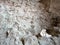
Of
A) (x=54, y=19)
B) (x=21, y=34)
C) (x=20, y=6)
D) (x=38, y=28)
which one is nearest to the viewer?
(x=21, y=34)

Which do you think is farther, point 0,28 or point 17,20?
point 17,20

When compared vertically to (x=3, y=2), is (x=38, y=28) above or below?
below

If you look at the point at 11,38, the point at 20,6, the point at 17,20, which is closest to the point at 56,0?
the point at 20,6

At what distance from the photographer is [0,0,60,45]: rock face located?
5.08ft

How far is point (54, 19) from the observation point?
197cm

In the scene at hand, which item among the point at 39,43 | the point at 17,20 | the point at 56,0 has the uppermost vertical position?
the point at 56,0

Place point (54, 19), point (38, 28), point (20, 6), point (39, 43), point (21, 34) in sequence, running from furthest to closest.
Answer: point (20, 6) → point (54, 19) → point (38, 28) → point (21, 34) → point (39, 43)

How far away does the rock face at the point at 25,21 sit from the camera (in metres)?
1.55

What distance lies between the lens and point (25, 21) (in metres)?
1.93

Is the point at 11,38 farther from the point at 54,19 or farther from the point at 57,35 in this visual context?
the point at 54,19

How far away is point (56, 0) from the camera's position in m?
2.21

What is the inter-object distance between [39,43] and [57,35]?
254 mm

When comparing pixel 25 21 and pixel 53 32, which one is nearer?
pixel 53 32

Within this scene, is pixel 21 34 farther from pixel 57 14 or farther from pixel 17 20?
pixel 57 14
